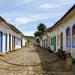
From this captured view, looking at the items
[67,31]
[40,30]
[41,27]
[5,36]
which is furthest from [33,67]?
[41,27]

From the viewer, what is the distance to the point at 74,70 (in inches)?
448

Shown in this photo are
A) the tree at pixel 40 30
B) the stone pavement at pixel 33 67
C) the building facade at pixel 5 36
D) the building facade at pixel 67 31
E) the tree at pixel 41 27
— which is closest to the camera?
the stone pavement at pixel 33 67

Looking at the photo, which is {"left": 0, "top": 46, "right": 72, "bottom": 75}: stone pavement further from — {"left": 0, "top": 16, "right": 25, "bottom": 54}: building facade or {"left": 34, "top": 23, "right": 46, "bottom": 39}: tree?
{"left": 34, "top": 23, "right": 46, "bottom": 39}: tree

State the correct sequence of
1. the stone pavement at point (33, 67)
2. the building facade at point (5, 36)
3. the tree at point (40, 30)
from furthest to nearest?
the tree at point (40, 30), the building facade at point (5, 36), the stone pavement at point (33, 67)

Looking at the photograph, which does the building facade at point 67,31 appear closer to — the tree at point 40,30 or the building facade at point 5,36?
the building facade at point 5,36

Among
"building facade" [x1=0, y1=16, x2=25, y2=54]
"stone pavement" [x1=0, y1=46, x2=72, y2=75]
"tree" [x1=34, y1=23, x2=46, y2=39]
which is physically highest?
"tree" [x1=34, y1=23, x2=46, y2=39]

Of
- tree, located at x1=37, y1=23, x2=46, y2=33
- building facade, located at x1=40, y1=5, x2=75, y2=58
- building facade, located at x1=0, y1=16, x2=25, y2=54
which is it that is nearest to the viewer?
building facade, located at x1=40, y1=5, x2=75, y2=58

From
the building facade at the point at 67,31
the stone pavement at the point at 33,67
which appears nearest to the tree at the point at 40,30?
the building facade at the point at 67,31

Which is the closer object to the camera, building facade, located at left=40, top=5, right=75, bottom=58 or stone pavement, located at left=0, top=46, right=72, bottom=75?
stone pavement, located at left=0, top=46, right=72, bottom=75

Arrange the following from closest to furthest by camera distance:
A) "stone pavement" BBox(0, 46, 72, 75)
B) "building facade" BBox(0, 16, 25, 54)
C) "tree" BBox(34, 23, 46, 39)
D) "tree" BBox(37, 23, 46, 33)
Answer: "stone pavement" BBox(0, 46, 72, 75), "building facade" BBox(0, 16, 25, 54), "tree" BBox(34, 23, 46, 39), "tree" BBox(37, 23, 46, 33)

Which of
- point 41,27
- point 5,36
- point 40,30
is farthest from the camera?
point 41,27

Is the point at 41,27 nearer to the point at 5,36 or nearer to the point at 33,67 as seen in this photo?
the point at 5,36

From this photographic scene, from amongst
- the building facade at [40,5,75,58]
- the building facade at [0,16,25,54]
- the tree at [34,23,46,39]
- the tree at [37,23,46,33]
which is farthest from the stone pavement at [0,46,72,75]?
the tree at [37,23,46,33]

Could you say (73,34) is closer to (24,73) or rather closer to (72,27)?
(72,27)
